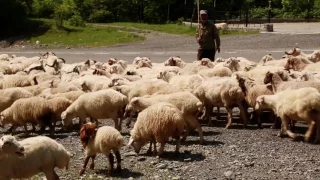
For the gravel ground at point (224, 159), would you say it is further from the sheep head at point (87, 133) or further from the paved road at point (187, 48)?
the paved road at point (187, 48)

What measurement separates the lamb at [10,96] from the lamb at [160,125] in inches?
168

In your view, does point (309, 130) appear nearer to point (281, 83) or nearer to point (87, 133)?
point (281, 83)

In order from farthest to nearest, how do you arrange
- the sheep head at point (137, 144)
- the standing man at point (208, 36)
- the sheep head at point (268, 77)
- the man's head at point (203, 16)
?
the standing man at point (208, 36) < the man's head at point (203, 16) < the sheep head at point (268, 77) < the sheep head at point (137, 144)

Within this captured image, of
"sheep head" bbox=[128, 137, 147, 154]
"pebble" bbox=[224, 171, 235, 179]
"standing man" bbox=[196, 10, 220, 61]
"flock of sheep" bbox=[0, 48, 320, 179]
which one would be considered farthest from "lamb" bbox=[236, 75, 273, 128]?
"standing man" bbox=[196, 10, 220, 61]

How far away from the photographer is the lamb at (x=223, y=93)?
44.5ft

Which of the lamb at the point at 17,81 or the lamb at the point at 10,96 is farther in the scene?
the lamb at the point at 17,81

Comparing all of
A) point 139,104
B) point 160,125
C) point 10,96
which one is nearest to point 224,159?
point 160,125

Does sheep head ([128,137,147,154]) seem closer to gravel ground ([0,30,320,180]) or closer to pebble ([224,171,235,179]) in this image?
gravel ground ([0,30,320,180])

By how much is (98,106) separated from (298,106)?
14.4ft

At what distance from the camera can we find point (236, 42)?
126 ft

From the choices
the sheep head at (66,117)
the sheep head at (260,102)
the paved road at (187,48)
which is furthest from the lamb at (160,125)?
the paved road at (187,48)

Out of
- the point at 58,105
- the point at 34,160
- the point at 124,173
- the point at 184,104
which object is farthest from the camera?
the point at 58,105

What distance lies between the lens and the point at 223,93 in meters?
13.6

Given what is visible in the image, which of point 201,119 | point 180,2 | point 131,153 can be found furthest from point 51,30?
point 131,153
